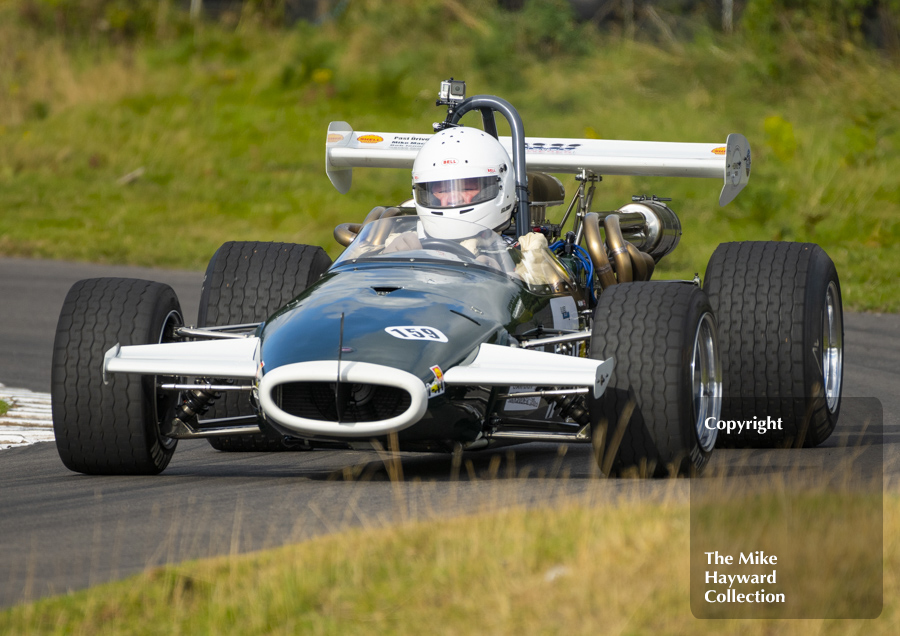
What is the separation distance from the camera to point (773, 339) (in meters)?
7.62

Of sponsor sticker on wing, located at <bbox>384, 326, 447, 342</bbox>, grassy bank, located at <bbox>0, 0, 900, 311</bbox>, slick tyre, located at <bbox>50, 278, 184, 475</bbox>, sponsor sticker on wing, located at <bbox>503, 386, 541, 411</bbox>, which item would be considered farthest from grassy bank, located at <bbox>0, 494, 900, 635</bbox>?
grassy bank, located at <bbox>0, 0, 900, 311</bbox>

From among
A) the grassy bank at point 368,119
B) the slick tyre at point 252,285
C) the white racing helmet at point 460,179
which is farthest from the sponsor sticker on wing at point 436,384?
the grassy bank at point 368,119

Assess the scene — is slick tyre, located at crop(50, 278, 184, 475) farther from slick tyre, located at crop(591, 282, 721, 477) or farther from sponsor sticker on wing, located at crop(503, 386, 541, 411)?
slick tyre, located at crop(591, 282, 721, 477)

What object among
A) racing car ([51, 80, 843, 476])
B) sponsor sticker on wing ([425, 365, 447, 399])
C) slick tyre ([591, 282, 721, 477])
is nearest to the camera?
sponsor sticker on wing ([425, 365, 447, 399])

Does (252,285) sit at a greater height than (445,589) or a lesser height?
greater

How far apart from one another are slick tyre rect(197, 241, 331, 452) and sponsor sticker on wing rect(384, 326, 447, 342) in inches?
72.9

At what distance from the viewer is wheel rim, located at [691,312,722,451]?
22.2 ft

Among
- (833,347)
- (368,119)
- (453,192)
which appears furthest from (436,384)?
(368,119)

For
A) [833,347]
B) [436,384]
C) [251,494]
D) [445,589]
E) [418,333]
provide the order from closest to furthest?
1. [445,589]
2. [436,384]
3. [418,333]
4. [251,494]
5. [833,347]

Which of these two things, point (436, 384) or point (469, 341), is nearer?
point (436, 384)

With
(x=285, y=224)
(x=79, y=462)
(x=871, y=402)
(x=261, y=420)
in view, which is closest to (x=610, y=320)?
(x=261, y=420)

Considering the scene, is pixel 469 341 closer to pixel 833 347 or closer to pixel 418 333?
pixel 418 333

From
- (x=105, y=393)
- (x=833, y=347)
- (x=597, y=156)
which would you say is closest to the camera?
(x=105, y=393)

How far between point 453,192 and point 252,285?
1.28 m
